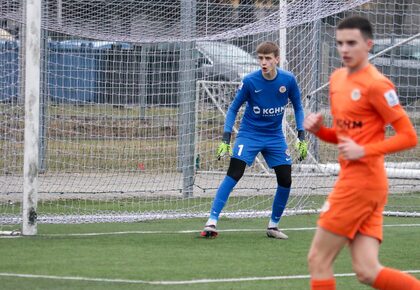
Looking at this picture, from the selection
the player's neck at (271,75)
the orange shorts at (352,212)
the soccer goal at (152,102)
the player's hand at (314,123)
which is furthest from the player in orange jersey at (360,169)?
the soccer goal at (152,102)

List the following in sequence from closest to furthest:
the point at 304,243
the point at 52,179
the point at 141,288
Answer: the point at 141,288
the point at 304,243
the point at 52,179

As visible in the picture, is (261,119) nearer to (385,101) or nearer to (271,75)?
(271,75)

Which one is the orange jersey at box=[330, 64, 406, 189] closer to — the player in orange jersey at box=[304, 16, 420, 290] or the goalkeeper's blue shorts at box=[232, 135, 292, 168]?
the player in orange jersey at box=[304, 16, 420, 290]

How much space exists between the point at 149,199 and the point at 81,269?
5.48m

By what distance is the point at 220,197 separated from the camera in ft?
35.3

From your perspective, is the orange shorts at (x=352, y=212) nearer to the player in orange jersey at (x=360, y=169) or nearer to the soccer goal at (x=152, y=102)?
the player in orange jersey at (x=360, y=169)

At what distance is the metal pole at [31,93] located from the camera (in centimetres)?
1000

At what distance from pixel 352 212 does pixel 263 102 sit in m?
4.86

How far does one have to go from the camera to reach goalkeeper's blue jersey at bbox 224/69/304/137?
1070 centimetres

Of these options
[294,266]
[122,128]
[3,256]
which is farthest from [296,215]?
[3,256]

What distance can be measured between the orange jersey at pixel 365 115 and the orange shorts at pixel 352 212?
0.16ft

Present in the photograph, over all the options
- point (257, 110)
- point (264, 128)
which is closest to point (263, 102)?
point (257, 110)

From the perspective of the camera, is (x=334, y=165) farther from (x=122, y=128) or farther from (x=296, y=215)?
(x=122, y=128)

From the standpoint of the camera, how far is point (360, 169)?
5945 mm
